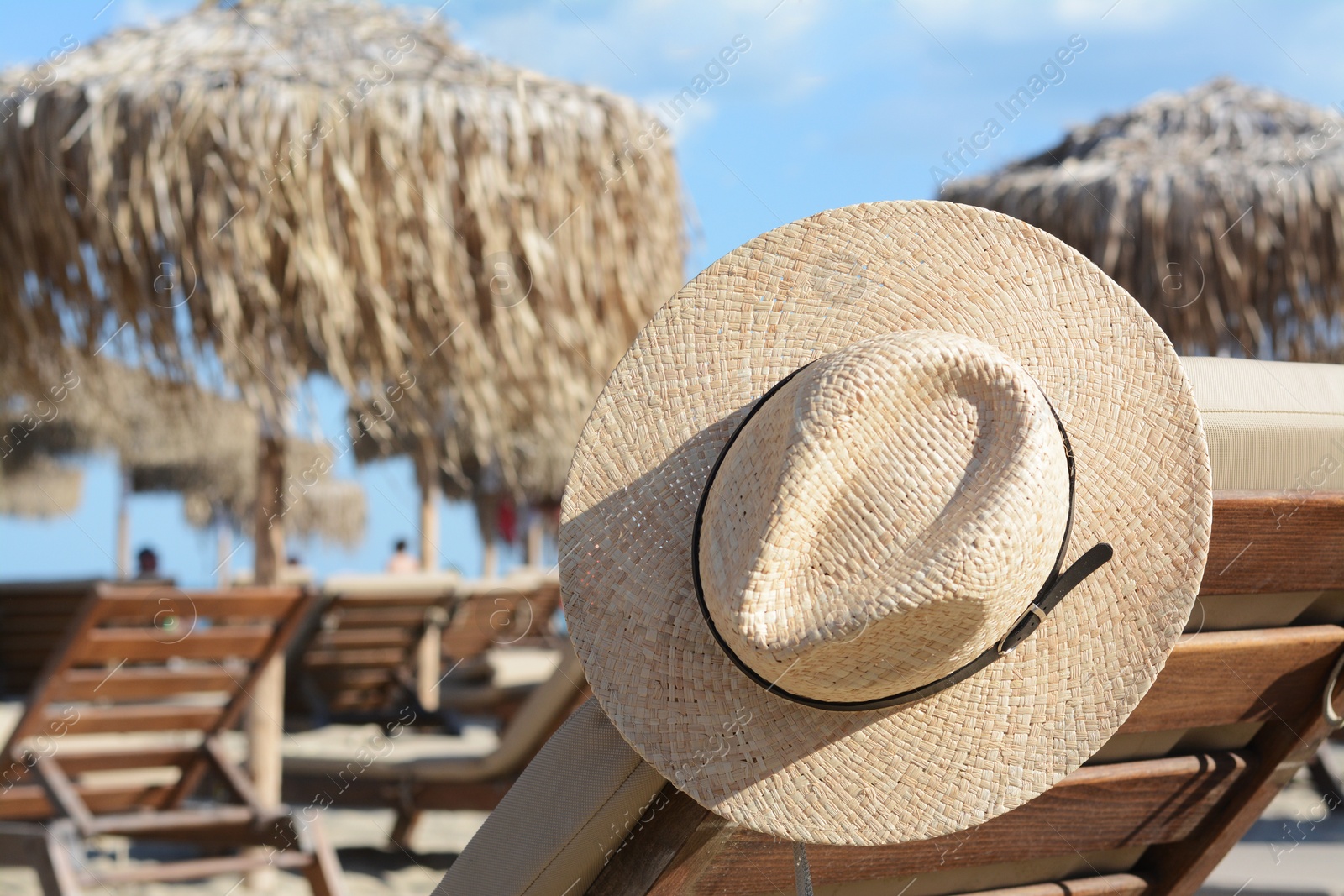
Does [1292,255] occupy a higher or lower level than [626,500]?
lower

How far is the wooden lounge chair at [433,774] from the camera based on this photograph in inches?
121

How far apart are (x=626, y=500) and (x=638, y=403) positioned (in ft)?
0.28

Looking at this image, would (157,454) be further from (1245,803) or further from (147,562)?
(1245,803)

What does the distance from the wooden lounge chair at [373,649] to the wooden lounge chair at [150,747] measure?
1.42 meters

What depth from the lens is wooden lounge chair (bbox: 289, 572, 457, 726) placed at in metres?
4.76

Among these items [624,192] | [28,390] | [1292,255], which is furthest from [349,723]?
[1292,255]

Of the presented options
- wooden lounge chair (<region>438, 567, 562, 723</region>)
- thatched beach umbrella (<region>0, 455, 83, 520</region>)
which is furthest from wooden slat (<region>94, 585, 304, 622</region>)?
thatched beach umbrella (<region>0, 455, 83, 520</region>)

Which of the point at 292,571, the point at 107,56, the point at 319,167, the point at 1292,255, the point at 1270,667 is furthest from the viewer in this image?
the point at 292,571

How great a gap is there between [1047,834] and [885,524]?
0.44 metres

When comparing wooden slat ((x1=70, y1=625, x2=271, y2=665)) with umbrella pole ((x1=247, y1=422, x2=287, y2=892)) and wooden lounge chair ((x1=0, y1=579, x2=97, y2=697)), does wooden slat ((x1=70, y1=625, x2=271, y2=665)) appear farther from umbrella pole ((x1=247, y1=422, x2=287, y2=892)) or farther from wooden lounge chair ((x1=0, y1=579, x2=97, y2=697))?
wooden lounge chair ((x1=0, y1=579, x2=97, y2=697))

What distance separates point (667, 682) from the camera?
907 millimetres

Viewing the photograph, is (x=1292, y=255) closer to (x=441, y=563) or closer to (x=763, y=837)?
(x=763, y=837)

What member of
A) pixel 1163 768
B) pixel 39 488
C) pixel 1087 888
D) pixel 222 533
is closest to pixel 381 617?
pixel 1087 888

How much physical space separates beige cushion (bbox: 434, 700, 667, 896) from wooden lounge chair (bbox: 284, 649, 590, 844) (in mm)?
1916
